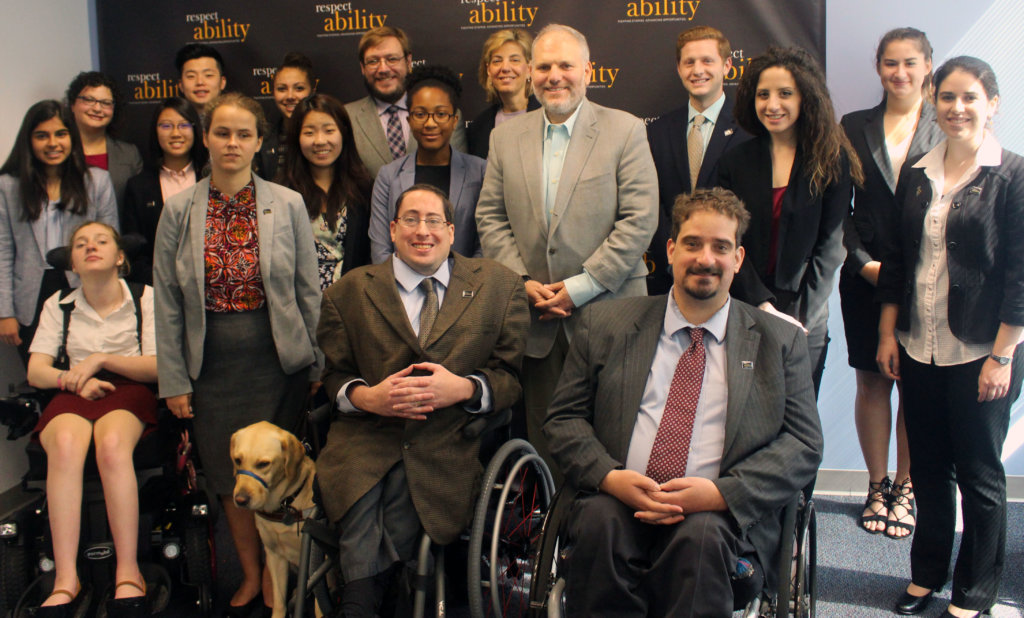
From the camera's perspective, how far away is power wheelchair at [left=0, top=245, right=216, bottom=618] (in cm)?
286

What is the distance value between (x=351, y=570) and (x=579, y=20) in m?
2.89

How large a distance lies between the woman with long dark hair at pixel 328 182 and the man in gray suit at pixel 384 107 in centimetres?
35

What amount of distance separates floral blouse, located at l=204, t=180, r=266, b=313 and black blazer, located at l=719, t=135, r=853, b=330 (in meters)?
1.63

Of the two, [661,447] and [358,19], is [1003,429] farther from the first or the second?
[358,19]

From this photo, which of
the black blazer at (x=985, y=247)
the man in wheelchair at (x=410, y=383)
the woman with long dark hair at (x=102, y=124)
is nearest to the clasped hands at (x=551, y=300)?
the man in wheelchair at (x=410, y=383)

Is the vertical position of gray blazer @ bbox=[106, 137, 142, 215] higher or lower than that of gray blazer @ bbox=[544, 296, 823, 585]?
higher

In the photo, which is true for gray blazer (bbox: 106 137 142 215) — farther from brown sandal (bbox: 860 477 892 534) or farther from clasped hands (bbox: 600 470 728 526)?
brown sandal (bbox: 860 477 892 534)

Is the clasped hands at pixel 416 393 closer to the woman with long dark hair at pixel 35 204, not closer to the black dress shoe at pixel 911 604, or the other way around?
the black dress shoe at pixel 911 604

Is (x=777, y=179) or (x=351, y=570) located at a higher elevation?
(x=777, y=179)

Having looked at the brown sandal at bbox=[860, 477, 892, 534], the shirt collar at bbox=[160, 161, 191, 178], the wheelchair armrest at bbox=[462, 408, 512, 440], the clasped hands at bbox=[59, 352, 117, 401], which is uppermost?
the shirt collar at bbox=[160, 161, 191, 178]

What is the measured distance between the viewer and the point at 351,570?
2.34 m

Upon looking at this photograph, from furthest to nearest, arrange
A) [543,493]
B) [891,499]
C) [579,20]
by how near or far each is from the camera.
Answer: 1. [579,20]
2. [891,499]
3. [543,493]

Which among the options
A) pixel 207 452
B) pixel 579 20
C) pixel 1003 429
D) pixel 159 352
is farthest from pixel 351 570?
pixel 579 20

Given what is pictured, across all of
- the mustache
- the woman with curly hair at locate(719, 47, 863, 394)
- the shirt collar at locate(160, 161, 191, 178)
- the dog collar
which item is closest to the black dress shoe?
the woman with curly hair at locate(719, 47, 863, 394)
